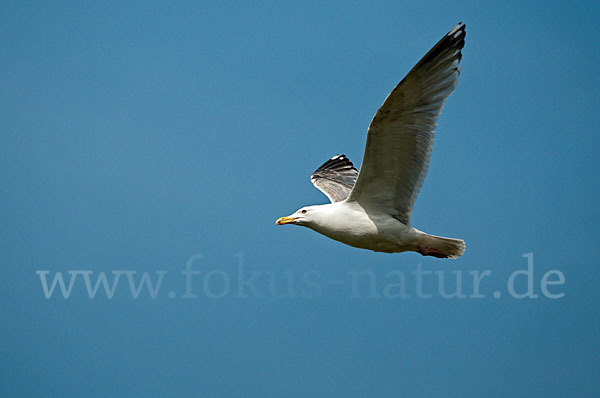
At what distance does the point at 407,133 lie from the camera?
674 centimetres

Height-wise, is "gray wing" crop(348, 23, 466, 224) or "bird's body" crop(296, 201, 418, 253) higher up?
"gray wing" crop(348, 23, 466, 224)

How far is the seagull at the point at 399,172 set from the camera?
6.48m

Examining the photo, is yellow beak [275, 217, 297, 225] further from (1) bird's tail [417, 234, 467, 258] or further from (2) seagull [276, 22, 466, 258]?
(1) bird's tail [417, 234, 467, 258]

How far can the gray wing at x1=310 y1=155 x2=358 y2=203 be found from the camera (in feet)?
31.6

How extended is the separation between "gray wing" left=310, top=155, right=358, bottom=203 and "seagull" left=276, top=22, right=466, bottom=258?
1.85 metres

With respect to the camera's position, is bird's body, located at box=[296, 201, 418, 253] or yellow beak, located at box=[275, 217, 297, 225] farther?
yellow beak, located at box=[275, 217, 297, 225]

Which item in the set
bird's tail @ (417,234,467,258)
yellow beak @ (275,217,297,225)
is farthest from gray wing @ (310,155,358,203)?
bird's tail @ (417,234,467,258)

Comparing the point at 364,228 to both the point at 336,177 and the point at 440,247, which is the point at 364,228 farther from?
the point at 336,177

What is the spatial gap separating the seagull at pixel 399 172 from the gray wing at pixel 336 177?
1846 mm

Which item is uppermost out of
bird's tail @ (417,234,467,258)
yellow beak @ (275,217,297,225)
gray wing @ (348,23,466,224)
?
gray wing @ (348,23,466,224)


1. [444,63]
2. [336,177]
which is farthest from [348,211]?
[336,177]

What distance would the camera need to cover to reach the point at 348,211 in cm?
740

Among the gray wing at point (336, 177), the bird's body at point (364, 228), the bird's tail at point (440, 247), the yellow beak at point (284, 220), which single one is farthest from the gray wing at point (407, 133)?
the gray wing at point (336, 177)

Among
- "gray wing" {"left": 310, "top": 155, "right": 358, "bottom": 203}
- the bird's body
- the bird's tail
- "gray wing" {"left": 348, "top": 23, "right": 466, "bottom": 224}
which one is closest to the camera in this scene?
"gray wing" {"left": 348, "top": 23, "right": 466, "bottom": 224}
